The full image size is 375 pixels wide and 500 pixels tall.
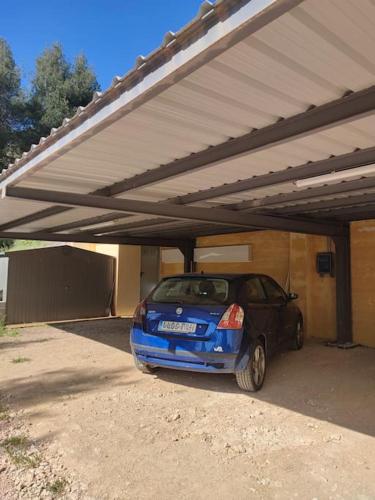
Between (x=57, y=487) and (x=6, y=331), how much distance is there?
7847 millimetres

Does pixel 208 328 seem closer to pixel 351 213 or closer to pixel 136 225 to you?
pixel 351 213

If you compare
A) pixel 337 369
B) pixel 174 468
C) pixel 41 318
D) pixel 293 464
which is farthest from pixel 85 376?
pixel 41 318

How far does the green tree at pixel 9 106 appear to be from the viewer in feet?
57.9

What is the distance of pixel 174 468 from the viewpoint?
10.2 ft

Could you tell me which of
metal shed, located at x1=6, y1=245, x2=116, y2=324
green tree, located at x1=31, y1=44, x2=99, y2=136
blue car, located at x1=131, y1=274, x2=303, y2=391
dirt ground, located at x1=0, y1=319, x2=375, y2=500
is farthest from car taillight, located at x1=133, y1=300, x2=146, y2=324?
green tree, located at x1=31, y1=44, x2=99, y2=136

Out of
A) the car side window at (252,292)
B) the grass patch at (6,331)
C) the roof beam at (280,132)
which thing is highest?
the roof beam at (280,132)

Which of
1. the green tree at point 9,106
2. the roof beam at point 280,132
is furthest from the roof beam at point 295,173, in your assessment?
the green tree at point 9,106

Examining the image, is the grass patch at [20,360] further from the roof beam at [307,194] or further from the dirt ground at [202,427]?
the roof beam at [307,194]

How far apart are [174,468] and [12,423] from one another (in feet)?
6.19

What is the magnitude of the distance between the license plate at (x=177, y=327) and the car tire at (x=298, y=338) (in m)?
2.98

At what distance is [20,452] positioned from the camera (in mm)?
3316

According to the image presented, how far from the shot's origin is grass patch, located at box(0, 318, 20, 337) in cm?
928

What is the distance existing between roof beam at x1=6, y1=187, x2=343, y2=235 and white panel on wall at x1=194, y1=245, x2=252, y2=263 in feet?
9.38

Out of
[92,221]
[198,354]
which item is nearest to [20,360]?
[92,221]
